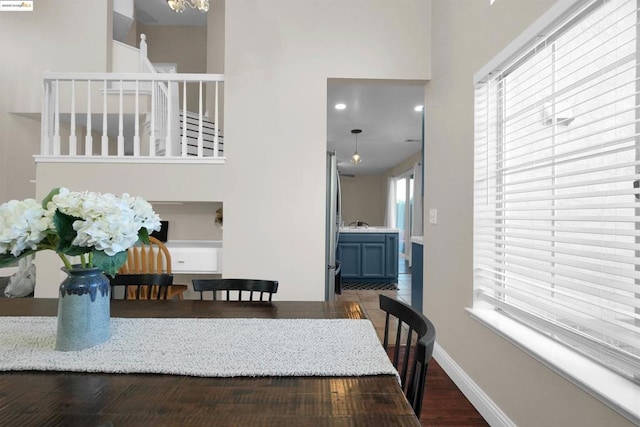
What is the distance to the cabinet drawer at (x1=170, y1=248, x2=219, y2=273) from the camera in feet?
9.37

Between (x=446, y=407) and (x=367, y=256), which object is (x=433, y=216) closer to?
(x=446, y=407)

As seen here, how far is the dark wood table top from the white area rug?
28 millimetres

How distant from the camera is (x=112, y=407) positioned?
28.2 inches

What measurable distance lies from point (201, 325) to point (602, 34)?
73.4 inches

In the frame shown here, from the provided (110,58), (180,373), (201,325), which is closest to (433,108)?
(201,325)

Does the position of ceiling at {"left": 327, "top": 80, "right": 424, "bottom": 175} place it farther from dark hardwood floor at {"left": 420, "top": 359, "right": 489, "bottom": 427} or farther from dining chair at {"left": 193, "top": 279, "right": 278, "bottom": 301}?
dark hardwood floor at {"left": 420, "top": 359, "right": 489, "bottom": 427}

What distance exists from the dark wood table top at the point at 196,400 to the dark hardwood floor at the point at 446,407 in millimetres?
1293

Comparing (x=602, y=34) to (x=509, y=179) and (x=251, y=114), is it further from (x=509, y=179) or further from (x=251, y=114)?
(x=251, y=114)

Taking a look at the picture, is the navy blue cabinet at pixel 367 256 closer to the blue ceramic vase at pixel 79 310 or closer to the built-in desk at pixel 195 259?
the built-in desk at pixel 195 259

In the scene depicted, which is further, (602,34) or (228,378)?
(602,34)

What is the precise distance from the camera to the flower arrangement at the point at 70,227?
89 centimetres

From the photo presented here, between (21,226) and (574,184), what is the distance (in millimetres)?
1852

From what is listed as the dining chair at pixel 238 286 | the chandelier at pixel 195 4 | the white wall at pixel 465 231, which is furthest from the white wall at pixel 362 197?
the dining chair at pixel 238 286

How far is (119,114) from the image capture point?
284 cm
